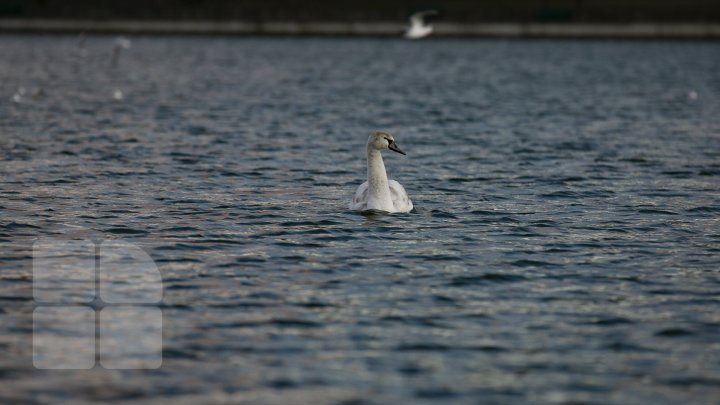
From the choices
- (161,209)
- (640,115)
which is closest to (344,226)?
(161,209)

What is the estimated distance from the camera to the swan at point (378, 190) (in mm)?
20875

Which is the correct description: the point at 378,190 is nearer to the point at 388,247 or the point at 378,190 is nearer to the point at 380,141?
the point at 380,141

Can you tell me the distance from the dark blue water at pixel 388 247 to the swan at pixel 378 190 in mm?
269

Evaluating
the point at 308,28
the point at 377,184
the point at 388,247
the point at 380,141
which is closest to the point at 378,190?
the point at 377,184

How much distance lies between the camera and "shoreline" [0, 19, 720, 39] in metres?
130

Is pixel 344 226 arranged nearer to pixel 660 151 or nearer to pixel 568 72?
pixel 660 151

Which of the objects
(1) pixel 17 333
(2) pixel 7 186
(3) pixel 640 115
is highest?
(3) pixel 640 115

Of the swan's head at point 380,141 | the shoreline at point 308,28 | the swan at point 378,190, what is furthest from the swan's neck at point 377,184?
the shoreline at point 308,28

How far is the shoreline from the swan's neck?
110310mm

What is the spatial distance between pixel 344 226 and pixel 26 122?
814 inches

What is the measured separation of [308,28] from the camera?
444 feet

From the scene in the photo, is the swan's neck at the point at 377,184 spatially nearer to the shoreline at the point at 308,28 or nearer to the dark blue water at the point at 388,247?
the dark blue water at the point at 388,247

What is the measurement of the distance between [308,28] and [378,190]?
115913 millimetres

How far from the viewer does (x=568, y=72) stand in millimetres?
78500
